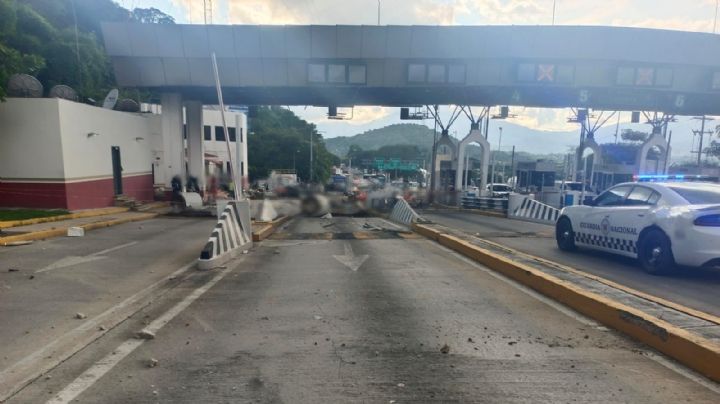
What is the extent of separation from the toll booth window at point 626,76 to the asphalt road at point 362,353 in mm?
19536

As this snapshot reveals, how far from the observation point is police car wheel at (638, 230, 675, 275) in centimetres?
668

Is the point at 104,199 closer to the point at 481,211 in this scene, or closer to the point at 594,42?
the point at 481,211

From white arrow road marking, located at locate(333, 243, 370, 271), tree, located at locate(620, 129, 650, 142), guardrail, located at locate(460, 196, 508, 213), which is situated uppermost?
tree, located at locate(620, 129, 650, 142)

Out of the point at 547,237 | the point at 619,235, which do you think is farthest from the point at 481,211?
the point at 619,235

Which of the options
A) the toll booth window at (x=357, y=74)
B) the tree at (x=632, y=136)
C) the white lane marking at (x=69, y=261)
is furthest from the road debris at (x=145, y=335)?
the tree at (x=632, y=136)

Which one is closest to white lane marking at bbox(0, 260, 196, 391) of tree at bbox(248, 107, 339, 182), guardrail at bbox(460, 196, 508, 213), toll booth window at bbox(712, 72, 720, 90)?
guardrail at bbox(460, 196, 508, 213)

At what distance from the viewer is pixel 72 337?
4453 millimetres

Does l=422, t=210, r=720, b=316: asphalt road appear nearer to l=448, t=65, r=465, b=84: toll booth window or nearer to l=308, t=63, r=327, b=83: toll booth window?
l=448, t=65, r=465, b=84: toll booth window

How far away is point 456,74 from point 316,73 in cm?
678

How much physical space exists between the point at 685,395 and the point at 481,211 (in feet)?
69.3

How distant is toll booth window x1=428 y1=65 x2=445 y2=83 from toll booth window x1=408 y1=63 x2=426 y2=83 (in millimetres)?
337

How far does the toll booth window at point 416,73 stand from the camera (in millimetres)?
20969

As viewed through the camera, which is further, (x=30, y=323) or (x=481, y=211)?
(x=481, y=211)

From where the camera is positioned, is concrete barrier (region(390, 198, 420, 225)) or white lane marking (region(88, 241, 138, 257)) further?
concrete barrier (region(390, 198, 420, 225))
